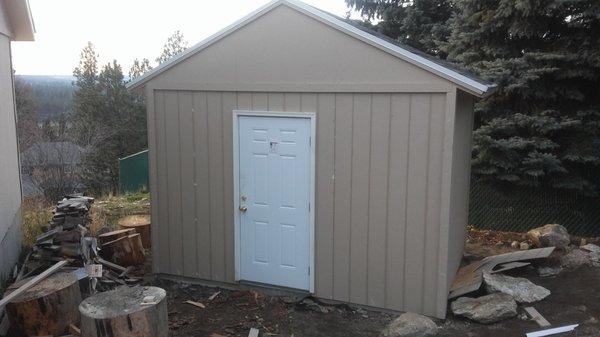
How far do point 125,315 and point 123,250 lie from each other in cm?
339

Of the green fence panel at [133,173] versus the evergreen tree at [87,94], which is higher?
the evergreen tree at [87,94]

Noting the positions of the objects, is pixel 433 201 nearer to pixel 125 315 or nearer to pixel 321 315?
pixel 321 315

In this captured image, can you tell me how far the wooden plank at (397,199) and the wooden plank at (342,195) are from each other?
49cm

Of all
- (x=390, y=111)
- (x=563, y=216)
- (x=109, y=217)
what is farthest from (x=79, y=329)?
(x=563, y=216)

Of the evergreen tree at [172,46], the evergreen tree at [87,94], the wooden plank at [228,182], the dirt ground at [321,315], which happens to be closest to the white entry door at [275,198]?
the wooden plank at [228,182]

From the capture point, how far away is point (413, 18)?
42.8 feet

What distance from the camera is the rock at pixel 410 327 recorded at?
18.3ft

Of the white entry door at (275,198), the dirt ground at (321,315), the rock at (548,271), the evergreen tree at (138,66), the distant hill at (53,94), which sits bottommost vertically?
the dirt ground at (321,315)

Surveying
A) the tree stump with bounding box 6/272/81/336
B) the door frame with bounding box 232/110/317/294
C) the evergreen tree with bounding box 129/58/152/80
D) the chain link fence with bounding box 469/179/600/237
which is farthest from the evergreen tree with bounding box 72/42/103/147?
the tree stump with bounding box 6/272/81/336

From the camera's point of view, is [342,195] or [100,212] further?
[100,212]

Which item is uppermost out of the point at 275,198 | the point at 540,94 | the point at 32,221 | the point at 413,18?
the point at 413,18

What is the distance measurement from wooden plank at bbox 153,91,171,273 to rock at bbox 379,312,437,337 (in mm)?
3223

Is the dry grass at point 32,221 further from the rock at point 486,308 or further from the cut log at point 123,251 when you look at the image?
the rock at point 486,308

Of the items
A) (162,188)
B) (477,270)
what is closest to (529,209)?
(477,270)
